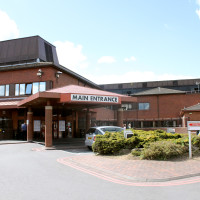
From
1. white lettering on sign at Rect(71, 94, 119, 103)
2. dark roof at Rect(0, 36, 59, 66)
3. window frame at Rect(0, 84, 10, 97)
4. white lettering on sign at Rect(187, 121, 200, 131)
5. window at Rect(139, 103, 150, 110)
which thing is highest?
dark roof at Rect(0, 36, 59, 66)

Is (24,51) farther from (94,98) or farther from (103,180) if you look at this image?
(103,180)

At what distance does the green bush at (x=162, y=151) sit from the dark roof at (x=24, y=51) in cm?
2422

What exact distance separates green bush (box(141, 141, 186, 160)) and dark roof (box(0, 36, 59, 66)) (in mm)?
24217

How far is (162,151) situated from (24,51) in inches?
1067

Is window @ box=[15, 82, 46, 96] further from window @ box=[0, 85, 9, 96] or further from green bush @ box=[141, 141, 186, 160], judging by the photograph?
green bush @ box=[141, 141, 186, 160]

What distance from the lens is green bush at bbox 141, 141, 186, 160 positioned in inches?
434

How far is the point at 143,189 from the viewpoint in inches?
271

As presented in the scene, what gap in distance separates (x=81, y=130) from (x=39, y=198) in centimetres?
2416

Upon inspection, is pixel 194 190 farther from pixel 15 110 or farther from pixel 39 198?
pixel 15 110

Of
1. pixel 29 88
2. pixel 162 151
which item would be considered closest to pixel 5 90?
pixel 29 88

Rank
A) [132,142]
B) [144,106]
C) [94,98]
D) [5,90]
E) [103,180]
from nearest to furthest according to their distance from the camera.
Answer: [103,180]
[132,142]
[94,98]
[5,90]
[144,106]

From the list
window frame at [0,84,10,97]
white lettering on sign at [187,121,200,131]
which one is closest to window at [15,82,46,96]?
window frame at [0,84,10,97]

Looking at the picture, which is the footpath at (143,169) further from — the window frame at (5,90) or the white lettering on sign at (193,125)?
the window frame at (5,90)

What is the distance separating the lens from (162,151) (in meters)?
11.1
